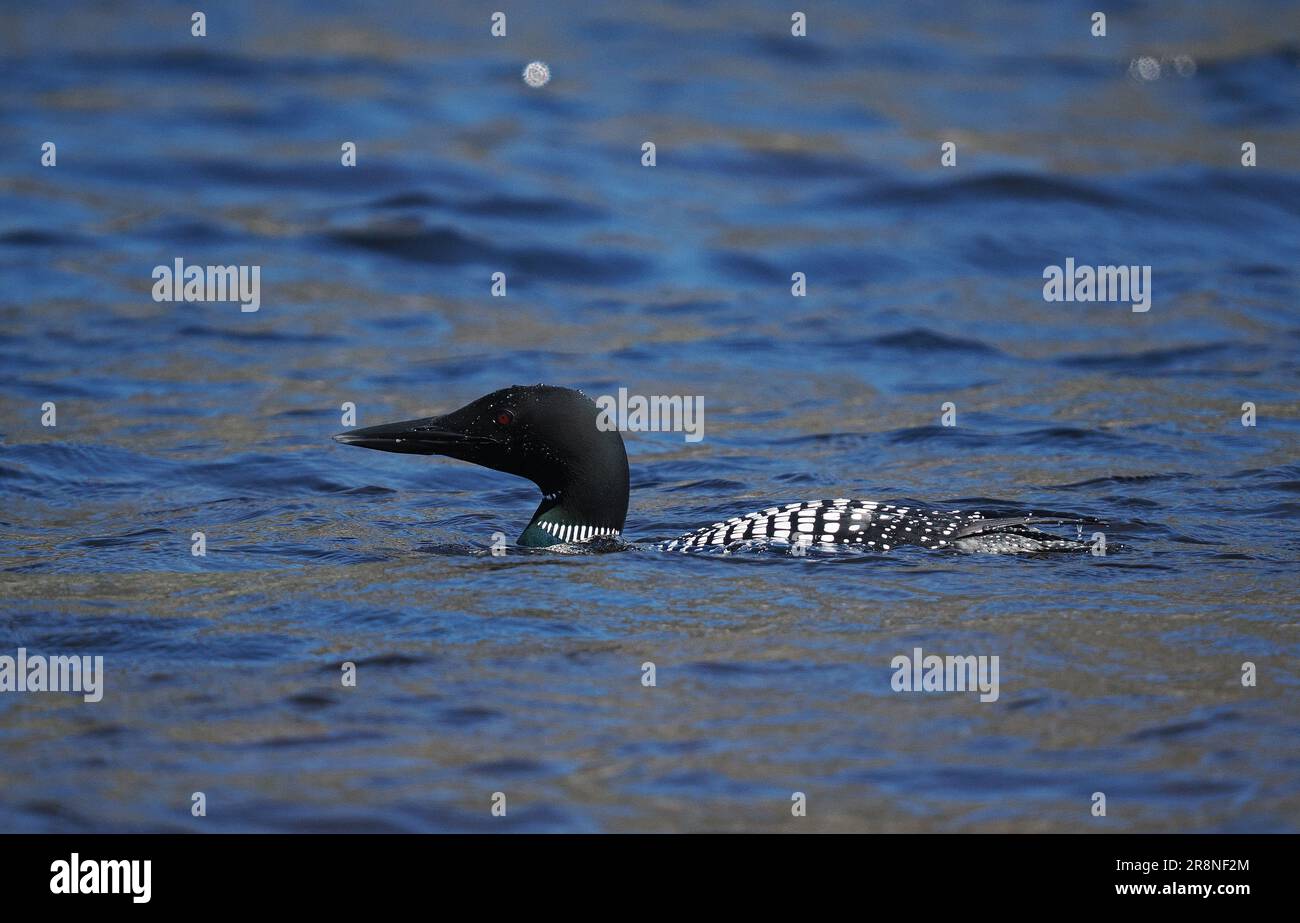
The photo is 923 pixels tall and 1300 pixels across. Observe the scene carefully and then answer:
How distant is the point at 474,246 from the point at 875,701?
24.9ft

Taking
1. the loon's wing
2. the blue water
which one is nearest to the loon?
the loon's wing

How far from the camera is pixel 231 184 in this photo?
13070 mm

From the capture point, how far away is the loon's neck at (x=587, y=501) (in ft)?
21.1

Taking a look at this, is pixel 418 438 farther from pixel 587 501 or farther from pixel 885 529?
pixel 885 529

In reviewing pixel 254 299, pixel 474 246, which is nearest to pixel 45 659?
pixel 254 299

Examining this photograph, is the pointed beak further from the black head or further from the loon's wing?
the loon's wing

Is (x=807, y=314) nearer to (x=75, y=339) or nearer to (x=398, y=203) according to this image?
(x=398, y=203)

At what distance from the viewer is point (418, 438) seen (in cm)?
657

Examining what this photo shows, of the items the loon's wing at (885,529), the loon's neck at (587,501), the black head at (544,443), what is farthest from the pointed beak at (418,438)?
the loon's wing at (885,529)

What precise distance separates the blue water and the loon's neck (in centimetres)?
13

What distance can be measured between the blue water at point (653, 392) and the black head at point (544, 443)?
0.73ft

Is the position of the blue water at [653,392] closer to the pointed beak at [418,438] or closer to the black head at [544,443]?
the black head at [544,443]

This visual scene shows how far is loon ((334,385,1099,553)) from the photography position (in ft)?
20.6
